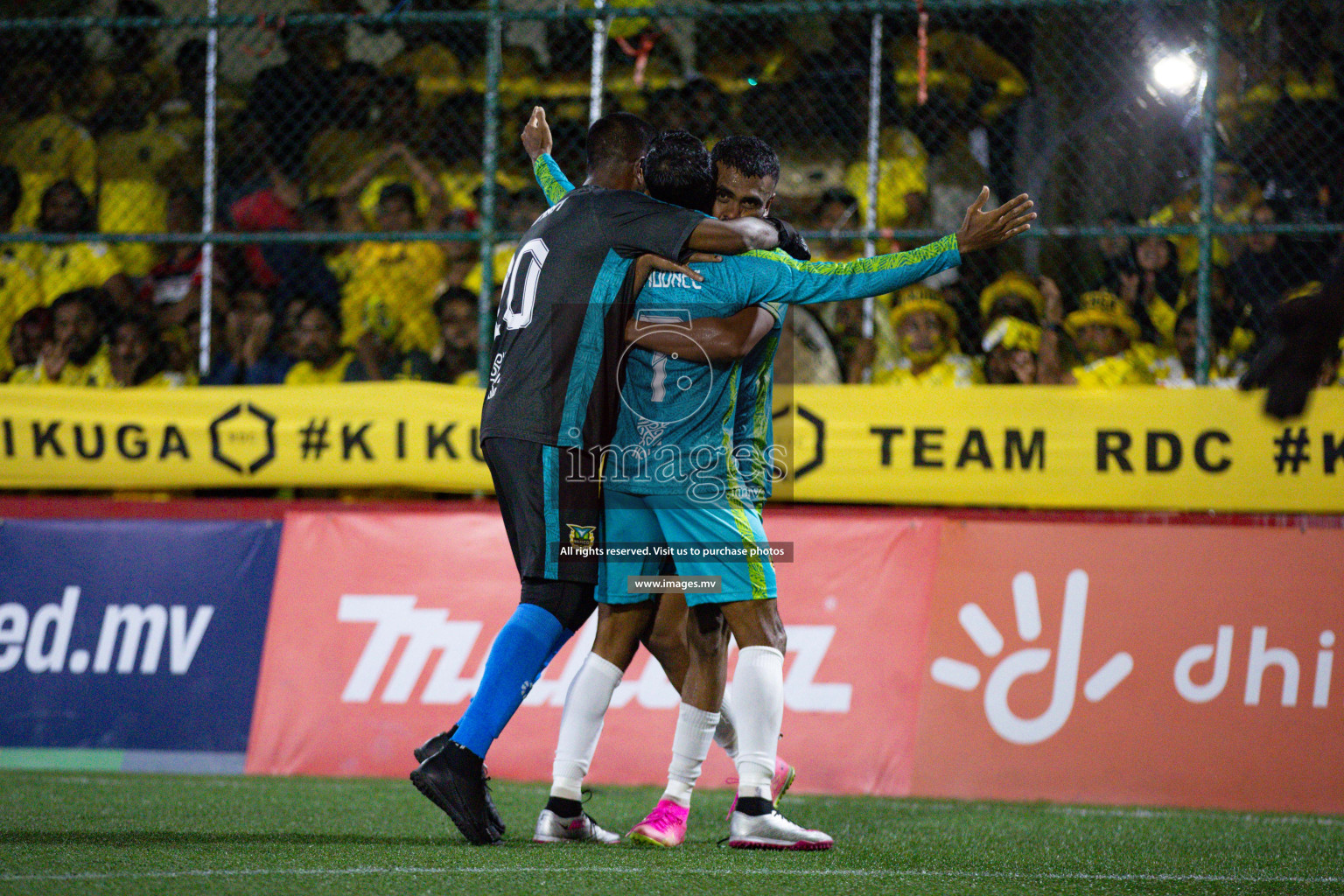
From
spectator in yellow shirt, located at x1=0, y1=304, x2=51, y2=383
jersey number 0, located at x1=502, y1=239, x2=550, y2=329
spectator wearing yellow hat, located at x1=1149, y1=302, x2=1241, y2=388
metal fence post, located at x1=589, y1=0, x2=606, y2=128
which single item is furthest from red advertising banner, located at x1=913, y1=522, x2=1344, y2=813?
spectator in yellow shirt, located at x1=0, y1=304, x2=51, y2=383

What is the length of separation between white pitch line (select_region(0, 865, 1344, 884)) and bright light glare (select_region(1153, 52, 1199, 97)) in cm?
464

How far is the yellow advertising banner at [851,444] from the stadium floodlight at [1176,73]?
1819 mm

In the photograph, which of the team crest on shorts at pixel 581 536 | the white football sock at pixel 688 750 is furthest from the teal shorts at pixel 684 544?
the white football sock at pixel 688 750

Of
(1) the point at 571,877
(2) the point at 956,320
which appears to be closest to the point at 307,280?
(2) the point at 956,320

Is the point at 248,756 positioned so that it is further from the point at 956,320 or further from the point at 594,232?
the point at 956,320

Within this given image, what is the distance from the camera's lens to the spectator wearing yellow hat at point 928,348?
7.13 meters

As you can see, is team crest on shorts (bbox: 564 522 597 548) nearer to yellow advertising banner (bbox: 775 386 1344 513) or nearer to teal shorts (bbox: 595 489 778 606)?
teal shorts (bbox: 595 489 778 606)

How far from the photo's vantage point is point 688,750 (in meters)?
4.09

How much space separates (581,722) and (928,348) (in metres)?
3.68

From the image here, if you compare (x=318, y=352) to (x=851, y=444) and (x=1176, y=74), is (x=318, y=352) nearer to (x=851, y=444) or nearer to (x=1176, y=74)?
(x=851, y=444)

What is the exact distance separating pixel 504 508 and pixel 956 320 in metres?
3.79

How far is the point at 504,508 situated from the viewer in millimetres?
4078

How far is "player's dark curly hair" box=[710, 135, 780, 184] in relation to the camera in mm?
4203

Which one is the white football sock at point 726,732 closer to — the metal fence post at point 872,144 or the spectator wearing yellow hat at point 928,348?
the metal fence post at point 872,144
